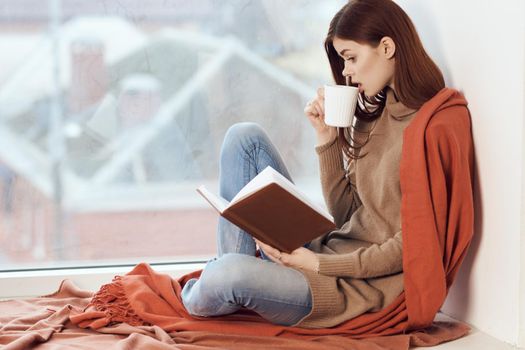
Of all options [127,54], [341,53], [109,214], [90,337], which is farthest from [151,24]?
[90,337]

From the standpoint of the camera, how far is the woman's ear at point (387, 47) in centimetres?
209

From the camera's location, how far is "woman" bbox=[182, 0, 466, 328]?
6.61 ft

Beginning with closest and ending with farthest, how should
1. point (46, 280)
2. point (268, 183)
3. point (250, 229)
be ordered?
point (268, 183) < point (250, 229) < point (46, 280)

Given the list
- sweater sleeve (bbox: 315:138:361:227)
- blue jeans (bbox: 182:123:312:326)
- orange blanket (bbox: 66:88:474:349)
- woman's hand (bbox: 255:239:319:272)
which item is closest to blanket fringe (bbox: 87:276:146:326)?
orange blanket (bbox: 66:88:474:349)

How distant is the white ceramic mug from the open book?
286 mm

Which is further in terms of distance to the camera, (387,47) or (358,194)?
(358,194)

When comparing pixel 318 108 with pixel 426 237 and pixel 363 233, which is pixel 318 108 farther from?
pixel 426 237

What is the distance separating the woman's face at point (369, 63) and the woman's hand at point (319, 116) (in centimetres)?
13

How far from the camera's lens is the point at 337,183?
2312 mm

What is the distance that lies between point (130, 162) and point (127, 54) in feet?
1.23

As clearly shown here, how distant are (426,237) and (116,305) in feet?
2.73

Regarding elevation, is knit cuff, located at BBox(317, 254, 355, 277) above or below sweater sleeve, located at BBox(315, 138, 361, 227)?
below

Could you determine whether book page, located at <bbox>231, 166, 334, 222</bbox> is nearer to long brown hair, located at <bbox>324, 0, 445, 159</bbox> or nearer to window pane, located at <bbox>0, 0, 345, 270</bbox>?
long brown hair, located at <bbox>324, 0, 445, 159</bbox>

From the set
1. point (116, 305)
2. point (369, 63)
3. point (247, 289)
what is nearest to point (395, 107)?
point (369, 63)
